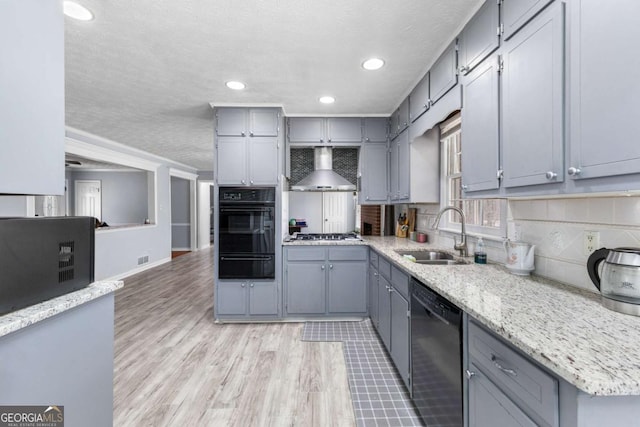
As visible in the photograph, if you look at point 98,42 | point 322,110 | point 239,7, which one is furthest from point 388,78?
point 98,42

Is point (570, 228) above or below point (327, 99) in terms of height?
below

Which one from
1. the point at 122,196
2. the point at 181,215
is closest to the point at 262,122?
the point at 181,215

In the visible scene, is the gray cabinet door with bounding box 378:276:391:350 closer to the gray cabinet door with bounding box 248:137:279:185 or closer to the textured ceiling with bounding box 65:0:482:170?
the gray cabinet door with bounding box 248:137:279:185

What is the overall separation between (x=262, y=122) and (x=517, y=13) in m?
2.46

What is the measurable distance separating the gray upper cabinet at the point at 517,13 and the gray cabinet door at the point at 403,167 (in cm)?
152

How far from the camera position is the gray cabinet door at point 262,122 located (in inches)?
127

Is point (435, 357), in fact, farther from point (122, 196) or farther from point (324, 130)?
point (122, 196)

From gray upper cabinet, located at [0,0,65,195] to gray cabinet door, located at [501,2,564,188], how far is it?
6.28ft

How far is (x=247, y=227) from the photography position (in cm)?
320

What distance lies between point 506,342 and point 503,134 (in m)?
1.01

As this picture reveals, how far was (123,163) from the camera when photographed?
5.37m

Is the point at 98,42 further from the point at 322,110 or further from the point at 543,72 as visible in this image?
the point at 543,72

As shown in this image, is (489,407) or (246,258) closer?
(489,407)

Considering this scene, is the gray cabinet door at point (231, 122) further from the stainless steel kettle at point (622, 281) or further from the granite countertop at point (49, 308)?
the stainless steel kettle at point (622, 281)
